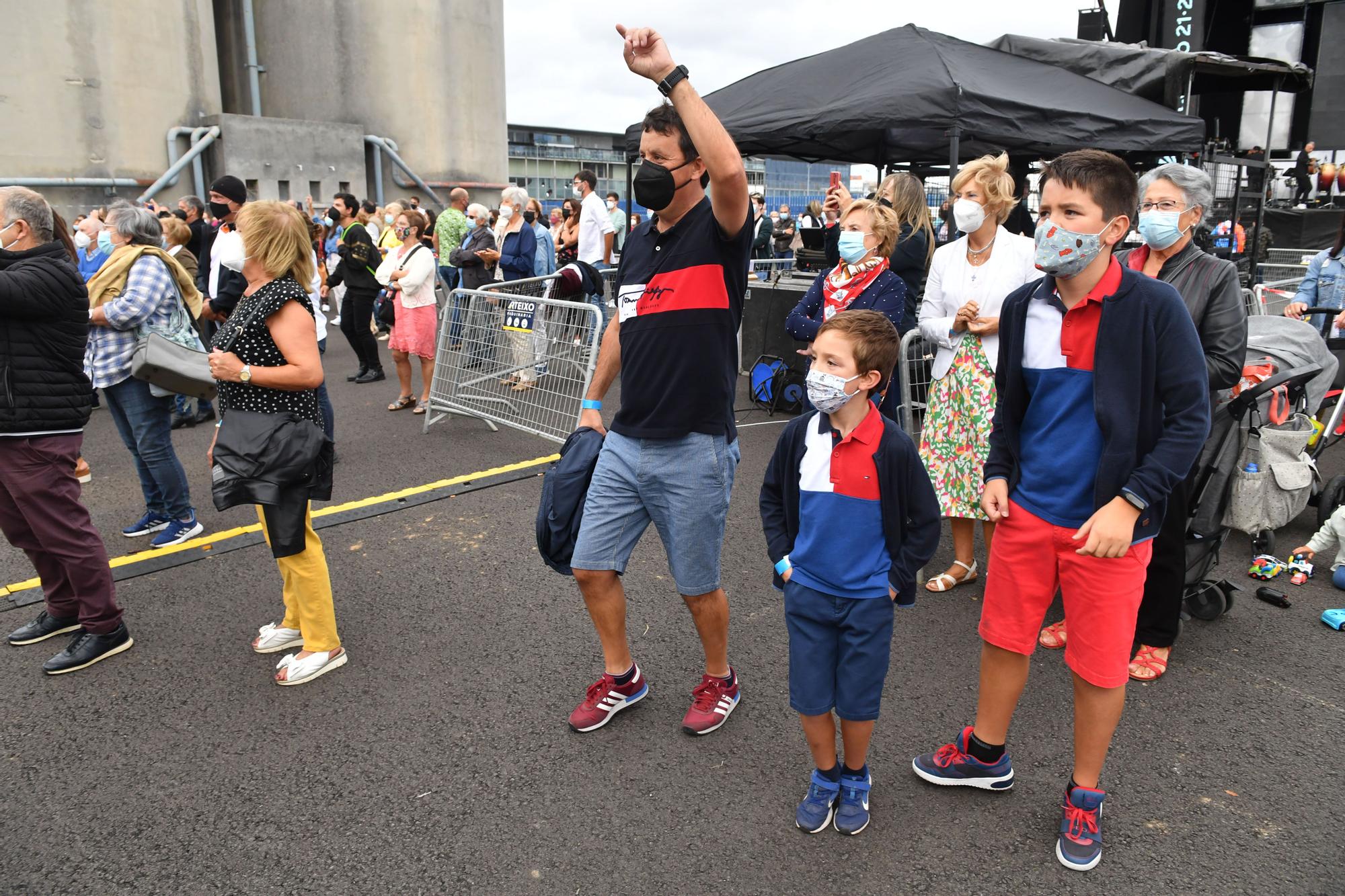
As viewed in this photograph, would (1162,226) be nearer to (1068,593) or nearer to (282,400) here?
(1068,593)

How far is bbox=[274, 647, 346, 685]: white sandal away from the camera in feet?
12.5

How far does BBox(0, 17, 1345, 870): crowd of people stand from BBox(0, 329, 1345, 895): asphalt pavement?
13 cm

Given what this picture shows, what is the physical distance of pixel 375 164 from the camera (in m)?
27.0

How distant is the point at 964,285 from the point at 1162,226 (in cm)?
91

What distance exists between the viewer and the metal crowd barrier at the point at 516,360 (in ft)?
23.5

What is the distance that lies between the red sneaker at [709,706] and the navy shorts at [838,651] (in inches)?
28.4

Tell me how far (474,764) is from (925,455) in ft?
8.64

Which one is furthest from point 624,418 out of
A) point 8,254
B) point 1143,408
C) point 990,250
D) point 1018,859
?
point 8,254

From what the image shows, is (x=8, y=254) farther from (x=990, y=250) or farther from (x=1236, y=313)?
(x=1236, y=313)

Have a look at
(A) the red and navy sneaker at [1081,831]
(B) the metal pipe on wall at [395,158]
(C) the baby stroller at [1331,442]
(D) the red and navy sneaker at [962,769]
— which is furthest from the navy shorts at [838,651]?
(B) the metal pipe on wall at [395,158]


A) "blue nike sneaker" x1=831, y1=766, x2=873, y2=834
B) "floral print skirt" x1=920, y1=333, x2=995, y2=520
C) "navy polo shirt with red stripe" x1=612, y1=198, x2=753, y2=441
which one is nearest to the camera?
"blue nike sneaker" x1=831, y1=766, x2=873, y2=834

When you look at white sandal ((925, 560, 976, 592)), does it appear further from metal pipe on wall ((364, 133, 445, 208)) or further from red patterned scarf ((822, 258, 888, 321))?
metal pipe on wall ((364, 133, 445, 208))

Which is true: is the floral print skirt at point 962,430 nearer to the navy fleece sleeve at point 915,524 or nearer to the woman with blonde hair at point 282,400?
the navy fleece sleeve at point 915,524

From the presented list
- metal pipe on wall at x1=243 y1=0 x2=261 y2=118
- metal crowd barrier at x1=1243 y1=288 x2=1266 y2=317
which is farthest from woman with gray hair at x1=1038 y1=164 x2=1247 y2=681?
metal pipe on wall at x1=243 y1=0 x2=261 y2=118
